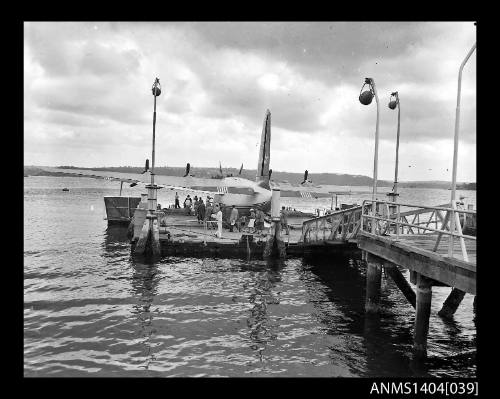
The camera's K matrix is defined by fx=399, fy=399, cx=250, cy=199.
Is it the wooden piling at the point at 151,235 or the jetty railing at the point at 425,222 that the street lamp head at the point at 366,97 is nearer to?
the jetty railing at the point at 425,222

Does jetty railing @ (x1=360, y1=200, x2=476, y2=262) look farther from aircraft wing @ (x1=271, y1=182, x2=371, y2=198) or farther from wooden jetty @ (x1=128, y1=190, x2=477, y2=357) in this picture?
aircraft wing @ (x1=271, y1=182, x2=371, y2=198)

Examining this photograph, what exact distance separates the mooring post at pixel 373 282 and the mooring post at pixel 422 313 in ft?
10.5

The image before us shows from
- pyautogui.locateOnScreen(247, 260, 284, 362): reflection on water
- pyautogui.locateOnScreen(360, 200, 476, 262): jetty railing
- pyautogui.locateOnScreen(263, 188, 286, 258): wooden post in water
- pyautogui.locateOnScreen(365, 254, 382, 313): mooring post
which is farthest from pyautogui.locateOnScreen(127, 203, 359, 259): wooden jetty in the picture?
pyautogui.locateOnScreen(365, 254, 382, 313): mooring post

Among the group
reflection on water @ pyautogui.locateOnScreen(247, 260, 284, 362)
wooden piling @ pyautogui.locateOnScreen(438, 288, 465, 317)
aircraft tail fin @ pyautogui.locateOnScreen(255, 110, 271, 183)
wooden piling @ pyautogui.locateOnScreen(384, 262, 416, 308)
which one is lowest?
reflection on water @ pyautogui.locateOnScreen(247, 260, 284, 362)

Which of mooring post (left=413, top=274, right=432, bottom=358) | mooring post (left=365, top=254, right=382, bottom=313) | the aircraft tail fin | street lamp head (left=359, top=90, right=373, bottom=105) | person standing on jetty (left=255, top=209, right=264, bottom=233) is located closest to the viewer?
mooring post (left=413, top=274, right=432, bottom=358)

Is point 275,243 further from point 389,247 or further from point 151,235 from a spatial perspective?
point 389,247

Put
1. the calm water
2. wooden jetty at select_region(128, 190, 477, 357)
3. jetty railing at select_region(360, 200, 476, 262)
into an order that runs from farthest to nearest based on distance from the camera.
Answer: the calm water → wooden jetty at select_region(128, 190, 477, 357) → jetty railing at select_region(360, 200, 476, 262)

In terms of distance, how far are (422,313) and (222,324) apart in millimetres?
6592

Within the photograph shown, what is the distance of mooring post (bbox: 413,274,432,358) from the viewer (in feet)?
36.6

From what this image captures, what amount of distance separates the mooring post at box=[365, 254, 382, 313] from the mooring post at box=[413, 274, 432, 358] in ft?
10.5

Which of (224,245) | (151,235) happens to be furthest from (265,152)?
(151,235)
